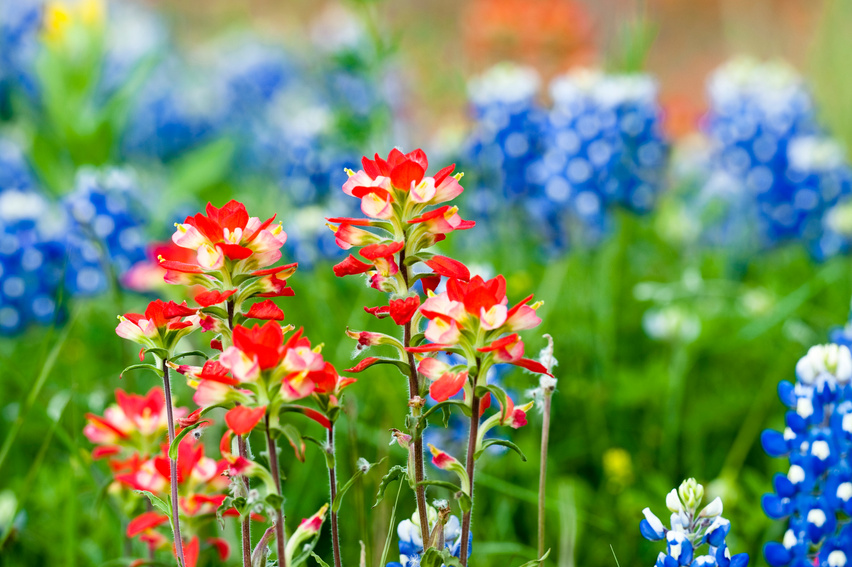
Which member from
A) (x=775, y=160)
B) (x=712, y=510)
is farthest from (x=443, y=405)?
(x=775, y=160)

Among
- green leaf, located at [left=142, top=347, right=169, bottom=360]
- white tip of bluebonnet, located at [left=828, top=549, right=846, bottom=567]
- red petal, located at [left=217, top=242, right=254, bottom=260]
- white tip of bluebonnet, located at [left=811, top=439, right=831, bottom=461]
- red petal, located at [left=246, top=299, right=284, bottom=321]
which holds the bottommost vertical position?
green leaf, located at [left=142, top=347, right=169, bottom=360]

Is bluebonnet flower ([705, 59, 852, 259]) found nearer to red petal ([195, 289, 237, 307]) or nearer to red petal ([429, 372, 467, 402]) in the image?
red petal ([429, 372, 467, 402])

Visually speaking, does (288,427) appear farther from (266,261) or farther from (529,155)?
(529,155)

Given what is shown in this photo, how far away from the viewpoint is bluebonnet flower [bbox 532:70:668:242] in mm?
2770

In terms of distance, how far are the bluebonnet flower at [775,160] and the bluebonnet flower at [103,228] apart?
7.83ft

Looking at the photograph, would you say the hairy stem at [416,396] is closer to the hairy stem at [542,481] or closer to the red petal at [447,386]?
the red petal at [447,386]

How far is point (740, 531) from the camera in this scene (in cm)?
177

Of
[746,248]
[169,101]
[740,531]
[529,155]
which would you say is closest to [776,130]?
[746,248]

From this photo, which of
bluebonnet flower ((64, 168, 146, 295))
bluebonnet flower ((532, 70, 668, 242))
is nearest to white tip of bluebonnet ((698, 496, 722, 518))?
bluebonnet flower ((532, 70, 668, 242))

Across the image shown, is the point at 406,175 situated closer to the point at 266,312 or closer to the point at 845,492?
the point at 266,312

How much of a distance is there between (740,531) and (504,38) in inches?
168

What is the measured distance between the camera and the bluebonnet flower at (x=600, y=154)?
277cm

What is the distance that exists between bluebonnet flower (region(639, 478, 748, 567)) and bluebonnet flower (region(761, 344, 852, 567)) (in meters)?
0.15

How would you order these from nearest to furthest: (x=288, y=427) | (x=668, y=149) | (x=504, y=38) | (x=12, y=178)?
(x=288, y=427)
(x=668, y=149)
(x=12, y=178)
(x=504, y=38)
